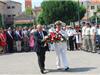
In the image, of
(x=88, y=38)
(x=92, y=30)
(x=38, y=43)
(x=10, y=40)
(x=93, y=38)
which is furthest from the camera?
(x=10, y=40)

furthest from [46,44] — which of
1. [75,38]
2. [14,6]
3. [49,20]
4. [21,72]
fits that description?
[14,6]

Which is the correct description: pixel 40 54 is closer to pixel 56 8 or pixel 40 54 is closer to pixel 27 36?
pixel 27 36

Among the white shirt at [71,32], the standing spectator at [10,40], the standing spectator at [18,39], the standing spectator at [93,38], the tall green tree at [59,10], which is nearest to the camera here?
the standing spectator at [93,38]

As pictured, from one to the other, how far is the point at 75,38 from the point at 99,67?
12426 millimetres

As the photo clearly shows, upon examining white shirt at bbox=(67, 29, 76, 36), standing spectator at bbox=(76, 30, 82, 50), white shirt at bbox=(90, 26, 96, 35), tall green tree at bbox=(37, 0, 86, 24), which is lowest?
standing spectator at bbox=(76, 30, 82, 50)

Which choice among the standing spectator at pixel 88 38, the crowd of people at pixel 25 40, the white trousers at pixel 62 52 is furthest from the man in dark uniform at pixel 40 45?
the crowd of people at pixel 25 40

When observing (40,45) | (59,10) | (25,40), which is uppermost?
(59,10)

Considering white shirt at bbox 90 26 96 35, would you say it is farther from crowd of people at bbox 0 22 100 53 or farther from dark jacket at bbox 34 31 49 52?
dark jacket at bbox 34 31 49 52

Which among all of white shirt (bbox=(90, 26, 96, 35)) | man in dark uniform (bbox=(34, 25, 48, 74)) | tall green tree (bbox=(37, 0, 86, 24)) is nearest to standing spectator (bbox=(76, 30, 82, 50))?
white shirt (bbox=(90, 26, 96, 35))

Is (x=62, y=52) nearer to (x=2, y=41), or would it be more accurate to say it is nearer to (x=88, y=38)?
(x=88, y=38)

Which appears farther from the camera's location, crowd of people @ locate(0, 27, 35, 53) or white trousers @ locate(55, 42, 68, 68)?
crowd of people @ locate(0, 27, 35, 53)

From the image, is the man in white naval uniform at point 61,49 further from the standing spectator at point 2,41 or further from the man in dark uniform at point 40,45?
the standing spectator at point 2,41

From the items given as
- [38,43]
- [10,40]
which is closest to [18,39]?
[10,40]

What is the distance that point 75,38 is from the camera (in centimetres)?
2912
